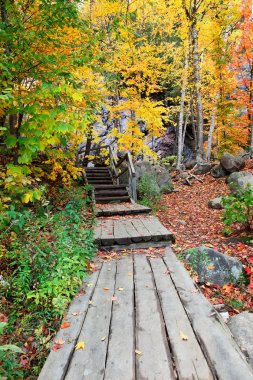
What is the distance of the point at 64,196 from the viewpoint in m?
8.10

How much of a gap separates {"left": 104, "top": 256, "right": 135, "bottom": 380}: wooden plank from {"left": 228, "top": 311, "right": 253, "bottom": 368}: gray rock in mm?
1366

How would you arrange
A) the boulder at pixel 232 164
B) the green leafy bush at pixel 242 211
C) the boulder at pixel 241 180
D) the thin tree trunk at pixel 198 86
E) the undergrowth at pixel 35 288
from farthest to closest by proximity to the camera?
the thin tree trunk at pixel 198 86 < the boulder at pixel 232 164 < the boulder at pixel 241 180 < the green leafy bush at pixel 242 211 < the undergrowth at pixel 35 288

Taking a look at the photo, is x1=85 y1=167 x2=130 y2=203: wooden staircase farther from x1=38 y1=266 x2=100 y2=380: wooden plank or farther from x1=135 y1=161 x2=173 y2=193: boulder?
x1=38 y1=266 x2=100 y2=380: wooden plank

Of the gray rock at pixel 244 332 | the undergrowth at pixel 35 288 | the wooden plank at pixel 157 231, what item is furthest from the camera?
the wooden plank at pixel 157 231

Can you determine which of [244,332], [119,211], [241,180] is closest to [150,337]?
[244,332]

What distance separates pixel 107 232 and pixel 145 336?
3.19m

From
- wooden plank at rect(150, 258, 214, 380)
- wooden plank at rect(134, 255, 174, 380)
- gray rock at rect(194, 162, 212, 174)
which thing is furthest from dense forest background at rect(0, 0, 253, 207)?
wooden plank at rect(150, 258, 214, 380)

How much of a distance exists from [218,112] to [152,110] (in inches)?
286

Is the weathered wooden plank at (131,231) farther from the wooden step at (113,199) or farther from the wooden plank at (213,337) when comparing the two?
the wooden step at (113,199)

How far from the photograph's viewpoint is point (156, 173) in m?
12.2

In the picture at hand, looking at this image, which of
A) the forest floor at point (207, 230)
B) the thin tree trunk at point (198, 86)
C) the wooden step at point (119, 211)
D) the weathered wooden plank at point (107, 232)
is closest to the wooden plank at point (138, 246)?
the weathered wooden plank at point (107, 232)

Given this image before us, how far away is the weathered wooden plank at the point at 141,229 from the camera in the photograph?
5211 millimetres

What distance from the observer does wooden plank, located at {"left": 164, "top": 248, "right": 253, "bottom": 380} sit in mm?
2098

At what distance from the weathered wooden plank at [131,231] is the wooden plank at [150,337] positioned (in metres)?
1.46
